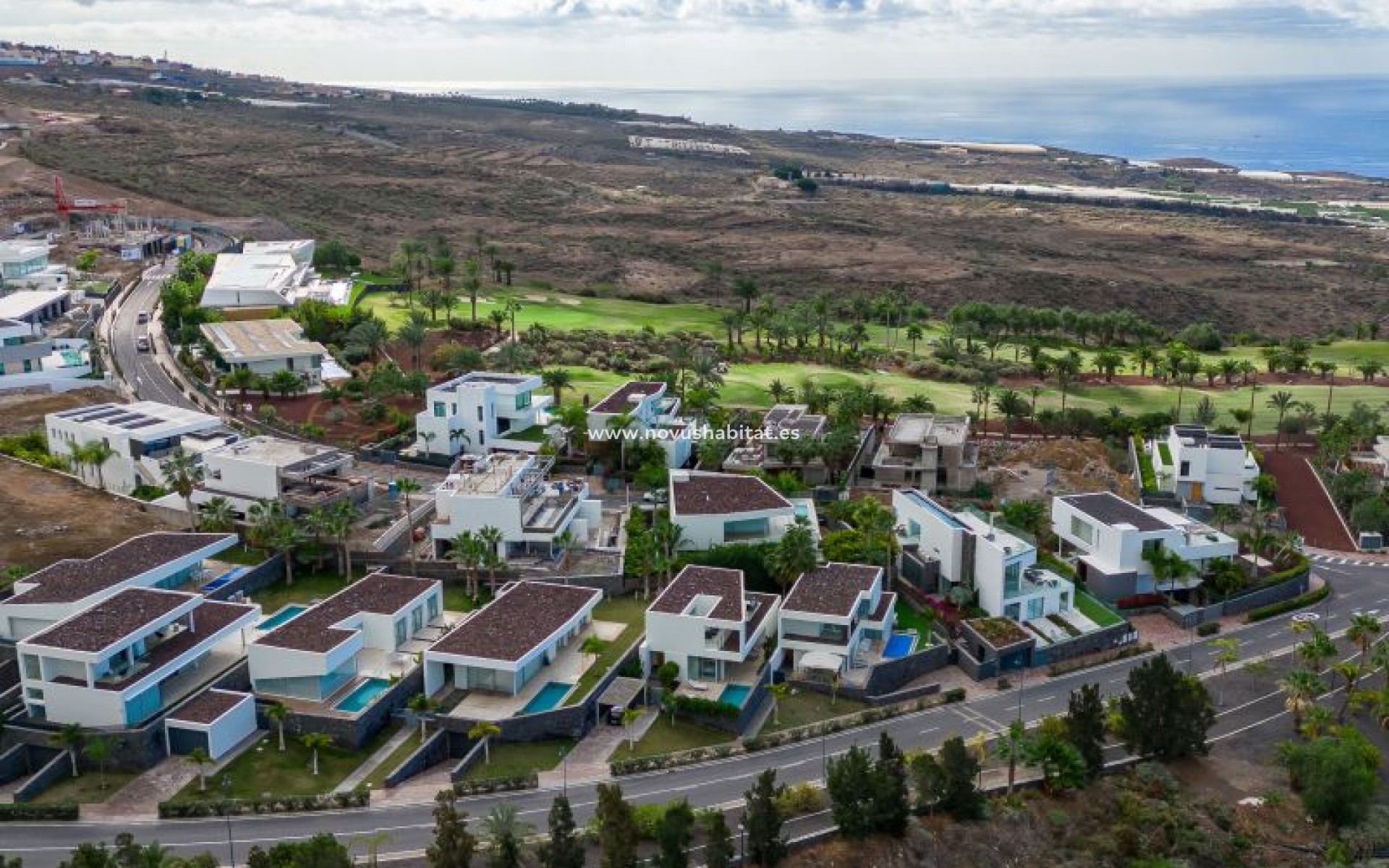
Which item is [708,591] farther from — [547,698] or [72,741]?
[72,741]

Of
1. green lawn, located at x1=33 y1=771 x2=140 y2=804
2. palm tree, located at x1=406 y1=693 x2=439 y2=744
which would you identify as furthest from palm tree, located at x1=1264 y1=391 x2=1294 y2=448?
green lawn, located at x1=33 y1=771 x2=140 y2=804

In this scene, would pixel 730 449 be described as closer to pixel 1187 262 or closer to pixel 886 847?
pixel 886 847

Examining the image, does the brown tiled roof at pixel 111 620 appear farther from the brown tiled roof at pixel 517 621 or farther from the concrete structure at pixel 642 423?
the concrete structure at pixel 642 423

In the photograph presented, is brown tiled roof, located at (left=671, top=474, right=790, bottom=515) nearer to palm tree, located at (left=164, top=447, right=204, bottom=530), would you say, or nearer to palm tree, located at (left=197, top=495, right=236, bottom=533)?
palm tree, located at (left=197, top=495, right=236, bottom=533)

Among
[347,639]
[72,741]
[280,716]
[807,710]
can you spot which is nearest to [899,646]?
[807,710]

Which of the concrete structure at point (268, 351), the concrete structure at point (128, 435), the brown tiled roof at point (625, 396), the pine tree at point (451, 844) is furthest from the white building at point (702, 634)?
the concrete structure at point (268, 351)

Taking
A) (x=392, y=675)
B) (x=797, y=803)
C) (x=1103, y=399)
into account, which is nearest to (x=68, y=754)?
(x=392, y=675)
